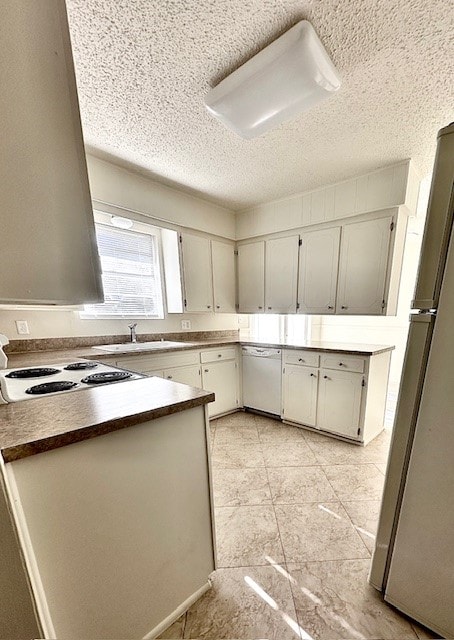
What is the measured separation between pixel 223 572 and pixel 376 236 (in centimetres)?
274

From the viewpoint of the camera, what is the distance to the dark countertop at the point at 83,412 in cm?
63

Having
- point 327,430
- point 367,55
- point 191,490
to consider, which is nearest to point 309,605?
point 191,490

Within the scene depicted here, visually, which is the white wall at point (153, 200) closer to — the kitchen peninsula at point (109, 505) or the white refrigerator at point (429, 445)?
the kitchen peninsula at point (109, 505)

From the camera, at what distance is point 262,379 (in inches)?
113

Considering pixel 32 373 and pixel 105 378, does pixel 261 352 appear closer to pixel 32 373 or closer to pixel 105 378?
pixel 105 378

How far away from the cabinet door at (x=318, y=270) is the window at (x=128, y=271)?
1716 mm

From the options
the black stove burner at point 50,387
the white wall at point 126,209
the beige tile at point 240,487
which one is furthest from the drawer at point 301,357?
the black stove burner at point 50,387

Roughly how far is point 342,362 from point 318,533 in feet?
4.35

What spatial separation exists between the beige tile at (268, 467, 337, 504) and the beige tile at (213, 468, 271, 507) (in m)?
0.07

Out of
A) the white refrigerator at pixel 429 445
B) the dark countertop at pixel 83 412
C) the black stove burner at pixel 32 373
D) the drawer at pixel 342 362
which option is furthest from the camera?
the drawer at pixel 342 362

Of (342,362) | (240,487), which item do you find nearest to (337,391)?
(342,362)

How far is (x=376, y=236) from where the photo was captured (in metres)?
2.31

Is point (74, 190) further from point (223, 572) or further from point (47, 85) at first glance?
point (223, 572)

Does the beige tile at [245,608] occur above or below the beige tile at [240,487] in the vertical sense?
above
